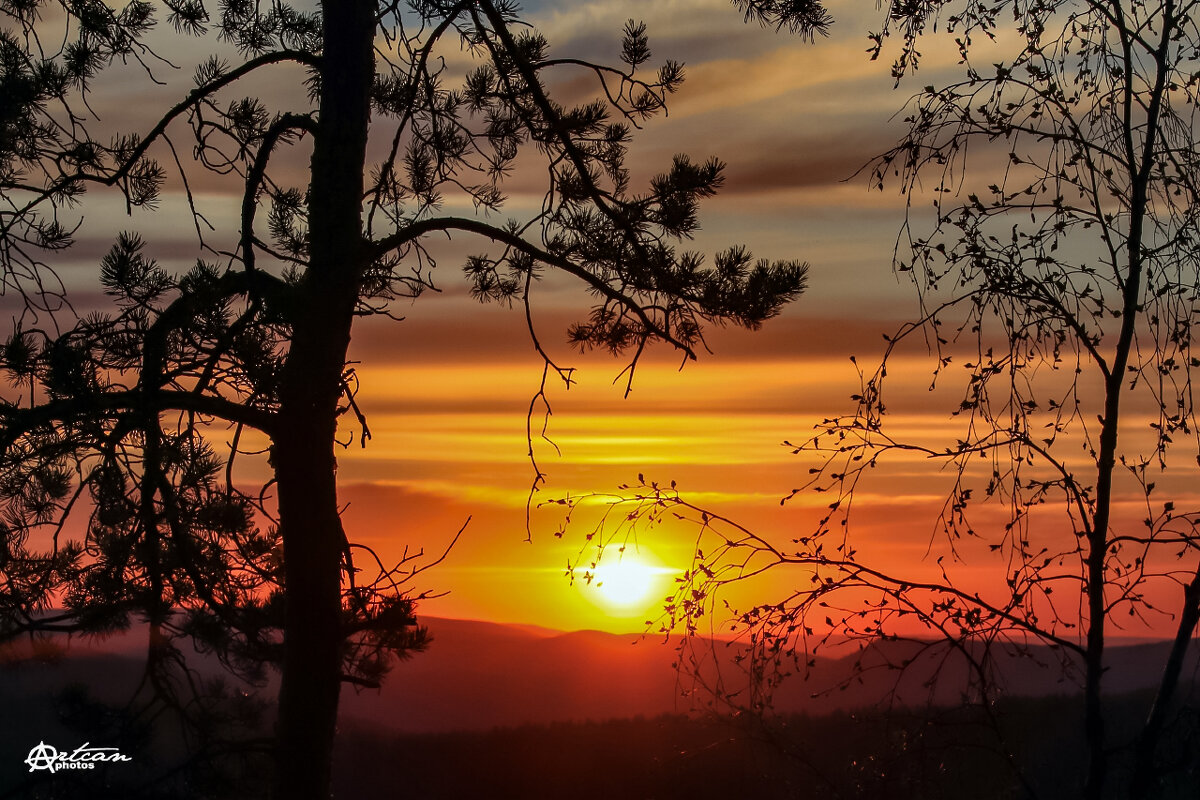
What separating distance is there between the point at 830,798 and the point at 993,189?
291 centimetres

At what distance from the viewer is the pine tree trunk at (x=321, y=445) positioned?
5.05 metres

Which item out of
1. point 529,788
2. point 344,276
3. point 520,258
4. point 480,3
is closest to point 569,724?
point 529,788

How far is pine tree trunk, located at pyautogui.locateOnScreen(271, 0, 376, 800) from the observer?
199 inches

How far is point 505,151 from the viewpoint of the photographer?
6.46 m

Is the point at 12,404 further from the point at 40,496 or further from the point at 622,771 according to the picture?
the point at 622,771

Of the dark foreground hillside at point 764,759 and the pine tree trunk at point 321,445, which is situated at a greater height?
the pine tree trunk at point 321,445
